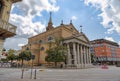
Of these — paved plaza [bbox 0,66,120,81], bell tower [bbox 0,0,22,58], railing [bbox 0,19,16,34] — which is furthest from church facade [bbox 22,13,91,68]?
→ railing [bbox 0,19,16,34]

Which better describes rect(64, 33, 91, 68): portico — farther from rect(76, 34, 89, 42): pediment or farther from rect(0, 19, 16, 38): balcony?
rect(0, 19, 16, 38): balcony

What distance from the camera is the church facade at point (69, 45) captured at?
175 ft

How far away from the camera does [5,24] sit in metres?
11.8

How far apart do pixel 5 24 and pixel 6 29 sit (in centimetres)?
46

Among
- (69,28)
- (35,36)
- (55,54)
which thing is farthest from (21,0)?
(35,36)

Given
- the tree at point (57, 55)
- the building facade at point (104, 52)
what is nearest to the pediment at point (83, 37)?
the tree at point (57, 55)

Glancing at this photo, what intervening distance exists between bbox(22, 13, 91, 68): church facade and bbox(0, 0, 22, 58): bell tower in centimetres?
3924

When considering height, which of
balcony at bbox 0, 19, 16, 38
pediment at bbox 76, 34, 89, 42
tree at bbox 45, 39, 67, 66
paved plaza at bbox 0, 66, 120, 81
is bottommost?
paved plaza at bbox 0, 66, 120, 81

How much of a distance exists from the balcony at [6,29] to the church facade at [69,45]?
39.6 meters

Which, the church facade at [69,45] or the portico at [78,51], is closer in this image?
the portico at [78,51]

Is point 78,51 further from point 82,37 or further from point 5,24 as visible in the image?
point 5,24

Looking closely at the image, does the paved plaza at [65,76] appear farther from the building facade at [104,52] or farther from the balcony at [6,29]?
the building facade at [104,52]

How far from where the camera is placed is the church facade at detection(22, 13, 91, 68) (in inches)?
2100

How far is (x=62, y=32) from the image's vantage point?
57875 millimetres
